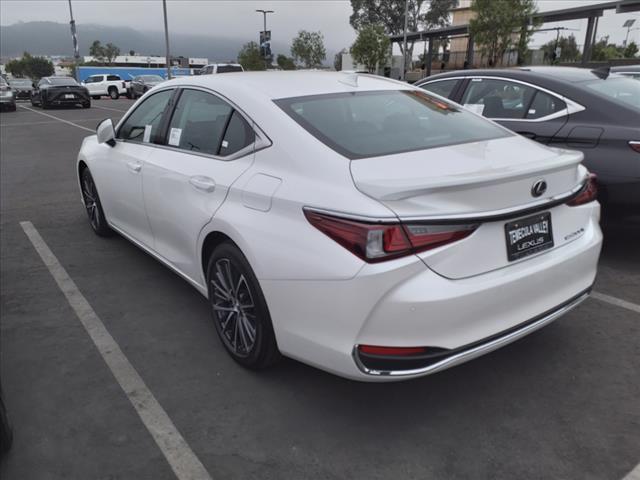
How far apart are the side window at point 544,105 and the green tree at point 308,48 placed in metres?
58.7

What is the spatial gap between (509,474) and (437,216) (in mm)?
1123

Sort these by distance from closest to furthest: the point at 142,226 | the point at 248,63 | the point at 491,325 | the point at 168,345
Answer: the point at 491,325, the point at 168,345, the point at 142,226, the point at 248,63

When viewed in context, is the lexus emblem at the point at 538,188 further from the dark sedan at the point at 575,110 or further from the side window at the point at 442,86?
the side window at the point at 442,86

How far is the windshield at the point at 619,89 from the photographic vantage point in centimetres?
470

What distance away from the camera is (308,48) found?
60.5 metres

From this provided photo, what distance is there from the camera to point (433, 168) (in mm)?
2432

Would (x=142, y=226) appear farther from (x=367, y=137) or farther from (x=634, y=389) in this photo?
(x=634, y=389)

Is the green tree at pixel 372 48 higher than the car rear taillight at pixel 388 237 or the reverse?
higher

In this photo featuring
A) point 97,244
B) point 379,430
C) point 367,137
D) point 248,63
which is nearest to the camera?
point 379,430

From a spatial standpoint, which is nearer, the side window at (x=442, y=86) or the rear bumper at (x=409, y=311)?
the rear bumper at (x=409, y=311)

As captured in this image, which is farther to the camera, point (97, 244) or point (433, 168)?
point (97, 244)

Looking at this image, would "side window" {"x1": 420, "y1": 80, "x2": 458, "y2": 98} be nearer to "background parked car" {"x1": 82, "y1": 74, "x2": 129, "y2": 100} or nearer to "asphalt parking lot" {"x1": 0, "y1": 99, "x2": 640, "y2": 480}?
"asphalt parking lot" {"x1": 0, "y1": 99, "x2": 640, "y2": 480}

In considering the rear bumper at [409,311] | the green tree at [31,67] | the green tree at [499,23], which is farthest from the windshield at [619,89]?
the green tree at [31,67]

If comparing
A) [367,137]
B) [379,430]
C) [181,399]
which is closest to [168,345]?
[181,399]
